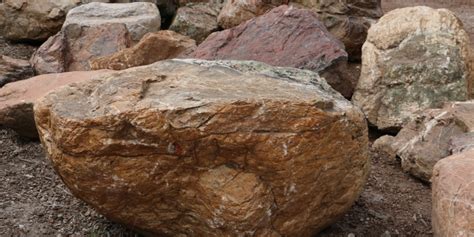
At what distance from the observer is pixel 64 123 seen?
9.16 feet

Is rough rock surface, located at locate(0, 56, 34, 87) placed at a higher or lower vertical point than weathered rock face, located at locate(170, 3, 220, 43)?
higher

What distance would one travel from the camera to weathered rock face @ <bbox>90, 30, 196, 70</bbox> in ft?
17.7

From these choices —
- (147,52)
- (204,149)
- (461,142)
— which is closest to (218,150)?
(204,149)

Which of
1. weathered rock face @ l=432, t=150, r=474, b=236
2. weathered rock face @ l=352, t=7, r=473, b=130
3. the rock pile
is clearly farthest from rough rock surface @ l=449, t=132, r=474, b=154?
weathered rock face @ l=352, t=7, r=473, b=130

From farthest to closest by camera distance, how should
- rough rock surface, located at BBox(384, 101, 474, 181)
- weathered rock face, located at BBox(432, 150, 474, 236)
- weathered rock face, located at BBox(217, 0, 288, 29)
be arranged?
weathered rock face, located at BBox(217, 0, 288, 29)
rough rock surface, located at BBox(384, 101, 474, 181)
weathered rock face, located at BBox(432, 150, 474, 236)

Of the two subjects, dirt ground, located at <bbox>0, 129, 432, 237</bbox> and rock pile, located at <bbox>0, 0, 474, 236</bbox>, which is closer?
rock pile, located at <bbox>0, 0, 474, 236</bbox>

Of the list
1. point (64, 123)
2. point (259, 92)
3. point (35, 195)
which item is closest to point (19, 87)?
point (35, 195)

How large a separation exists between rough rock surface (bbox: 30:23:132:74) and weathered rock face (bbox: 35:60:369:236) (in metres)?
2.83

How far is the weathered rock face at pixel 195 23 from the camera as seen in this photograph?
23.7 ft

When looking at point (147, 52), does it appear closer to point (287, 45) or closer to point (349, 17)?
point (287, 45)

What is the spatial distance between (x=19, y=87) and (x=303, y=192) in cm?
230

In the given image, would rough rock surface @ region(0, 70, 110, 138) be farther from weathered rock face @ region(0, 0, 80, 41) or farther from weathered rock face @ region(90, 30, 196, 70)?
weathered rock face @ region(0, 0, 80, 41)

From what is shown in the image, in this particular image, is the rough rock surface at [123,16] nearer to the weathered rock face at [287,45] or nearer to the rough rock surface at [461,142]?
the weathered rock face at [287,45]

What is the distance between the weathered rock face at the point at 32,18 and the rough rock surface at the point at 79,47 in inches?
44.5
